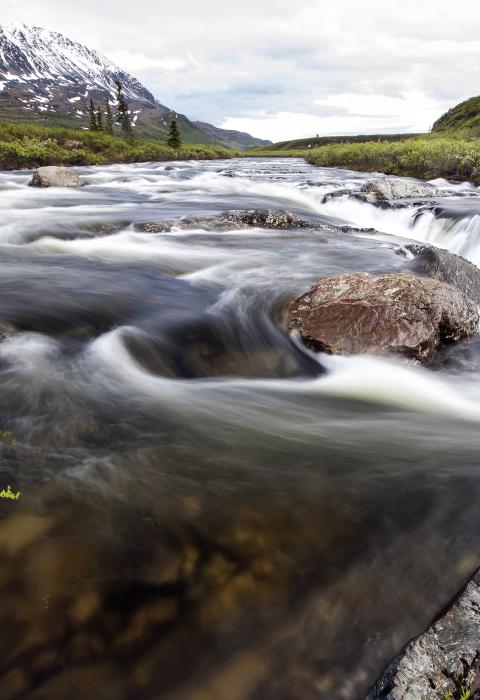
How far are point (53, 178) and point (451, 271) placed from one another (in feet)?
61.9

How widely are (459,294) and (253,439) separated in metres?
4.42

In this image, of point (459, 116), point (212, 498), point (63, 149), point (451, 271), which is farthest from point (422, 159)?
point (459, 116)

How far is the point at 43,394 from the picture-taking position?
15.3ft

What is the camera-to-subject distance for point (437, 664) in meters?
1.99

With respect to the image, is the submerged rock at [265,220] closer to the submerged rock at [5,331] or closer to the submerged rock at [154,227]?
the submerged rock at [154,227]

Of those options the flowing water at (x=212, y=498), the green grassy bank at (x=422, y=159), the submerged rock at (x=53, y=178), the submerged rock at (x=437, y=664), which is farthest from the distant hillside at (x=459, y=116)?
the submerged rock at (x=437, y=664)

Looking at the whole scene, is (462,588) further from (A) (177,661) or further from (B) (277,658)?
(A) (177,661)

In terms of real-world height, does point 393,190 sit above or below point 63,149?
below

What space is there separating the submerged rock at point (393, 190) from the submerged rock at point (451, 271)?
12.2 metres

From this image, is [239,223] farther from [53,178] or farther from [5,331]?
[53,178]

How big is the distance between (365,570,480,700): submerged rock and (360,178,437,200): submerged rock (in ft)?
64.5

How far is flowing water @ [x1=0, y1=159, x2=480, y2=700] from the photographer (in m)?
2.24

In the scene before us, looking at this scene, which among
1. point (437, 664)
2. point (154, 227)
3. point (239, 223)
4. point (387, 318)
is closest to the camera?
point (437, 664)

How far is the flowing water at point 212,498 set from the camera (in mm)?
2242
